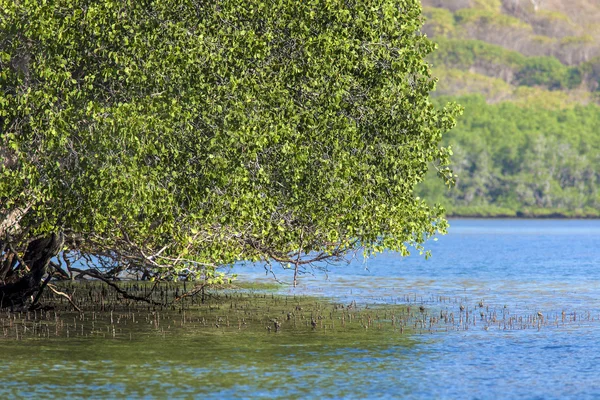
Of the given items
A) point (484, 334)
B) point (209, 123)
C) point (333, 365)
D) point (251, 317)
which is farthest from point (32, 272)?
point (484, 334)

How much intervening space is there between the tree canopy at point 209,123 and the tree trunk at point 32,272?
0.67 m

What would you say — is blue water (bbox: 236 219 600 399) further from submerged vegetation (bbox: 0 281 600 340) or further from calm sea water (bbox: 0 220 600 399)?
submerged vegetation (bbox: 0 281 600 340)

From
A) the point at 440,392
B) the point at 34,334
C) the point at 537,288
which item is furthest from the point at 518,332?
the point at 537,288

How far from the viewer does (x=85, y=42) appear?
98.9 feet

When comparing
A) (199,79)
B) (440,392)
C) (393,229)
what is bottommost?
(440,392)

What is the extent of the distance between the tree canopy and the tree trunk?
667 mm

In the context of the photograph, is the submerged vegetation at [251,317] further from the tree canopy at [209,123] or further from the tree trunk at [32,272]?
the tree canopy at [209,123]

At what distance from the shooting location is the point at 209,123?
3092 cm

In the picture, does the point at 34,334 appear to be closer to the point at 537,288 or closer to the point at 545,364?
the point at 545,364

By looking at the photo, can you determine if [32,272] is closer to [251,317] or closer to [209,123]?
[251,317]

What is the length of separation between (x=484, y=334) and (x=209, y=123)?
11564mm

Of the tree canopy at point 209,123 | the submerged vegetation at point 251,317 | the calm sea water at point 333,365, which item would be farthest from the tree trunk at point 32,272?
the calm sea water at point 333,365

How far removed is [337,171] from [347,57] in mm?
3481

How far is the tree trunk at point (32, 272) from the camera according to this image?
33.8 metres
